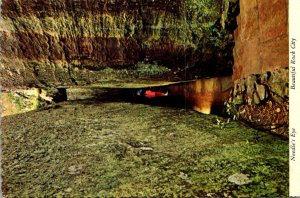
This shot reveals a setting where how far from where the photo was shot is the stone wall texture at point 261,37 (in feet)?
7.58

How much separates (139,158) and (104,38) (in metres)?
1.49

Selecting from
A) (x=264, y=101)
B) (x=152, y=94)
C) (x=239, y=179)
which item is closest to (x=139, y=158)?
(x=239, y=179)

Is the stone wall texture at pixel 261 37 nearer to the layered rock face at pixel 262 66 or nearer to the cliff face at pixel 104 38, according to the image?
the layered rock face at pixel 262 66

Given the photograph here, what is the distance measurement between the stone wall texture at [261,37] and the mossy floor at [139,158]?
717 mm

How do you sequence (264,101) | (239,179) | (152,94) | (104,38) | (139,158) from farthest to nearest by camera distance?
(152,94)
(104,38)
(264,101)
(139,158)
(239,179)

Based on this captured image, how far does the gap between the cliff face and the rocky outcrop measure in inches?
24.5

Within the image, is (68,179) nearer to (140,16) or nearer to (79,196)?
(79,196)

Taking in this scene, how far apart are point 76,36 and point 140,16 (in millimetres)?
746

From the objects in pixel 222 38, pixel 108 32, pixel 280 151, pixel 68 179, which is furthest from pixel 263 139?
pixel 108 32

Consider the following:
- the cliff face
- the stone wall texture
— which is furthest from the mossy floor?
the stone wall texture

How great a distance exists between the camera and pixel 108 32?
281 cm

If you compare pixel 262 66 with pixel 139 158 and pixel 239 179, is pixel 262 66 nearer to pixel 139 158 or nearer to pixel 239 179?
pixel 239 179

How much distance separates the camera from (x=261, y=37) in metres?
2.62

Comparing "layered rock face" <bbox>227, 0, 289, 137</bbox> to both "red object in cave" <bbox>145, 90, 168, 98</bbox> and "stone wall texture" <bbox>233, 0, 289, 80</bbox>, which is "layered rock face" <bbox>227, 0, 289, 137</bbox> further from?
"red object in cave" <bbox>145, 90, 168, 98</bbox>
